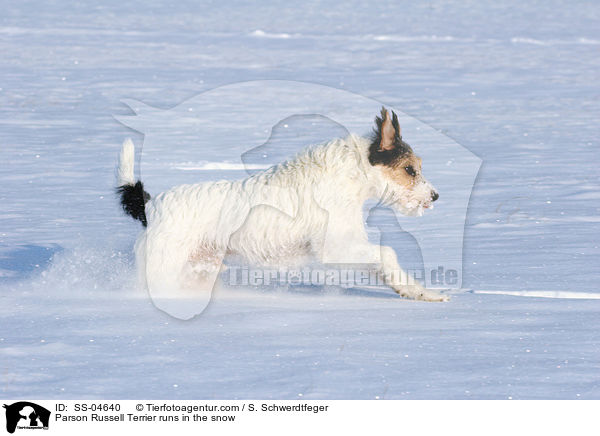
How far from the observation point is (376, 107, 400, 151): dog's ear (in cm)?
497

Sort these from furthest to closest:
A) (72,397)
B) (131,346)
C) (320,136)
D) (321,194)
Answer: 1. (320,136)
2. (321,194)
3. (131,346)
4. (72,397)

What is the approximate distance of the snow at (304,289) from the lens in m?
3.53

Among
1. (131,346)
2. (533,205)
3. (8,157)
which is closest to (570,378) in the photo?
(131,346)

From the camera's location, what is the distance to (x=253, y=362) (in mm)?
3650

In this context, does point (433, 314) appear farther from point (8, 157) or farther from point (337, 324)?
point (8, 157)

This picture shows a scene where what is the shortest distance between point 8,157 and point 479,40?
526 inches

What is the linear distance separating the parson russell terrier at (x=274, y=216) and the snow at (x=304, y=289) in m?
0.18
